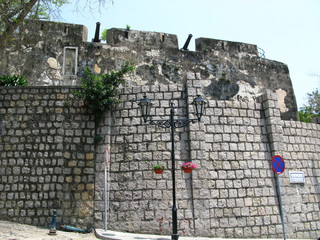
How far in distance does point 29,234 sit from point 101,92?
13.9 ft

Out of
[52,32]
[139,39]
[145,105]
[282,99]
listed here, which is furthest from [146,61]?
[282,99]

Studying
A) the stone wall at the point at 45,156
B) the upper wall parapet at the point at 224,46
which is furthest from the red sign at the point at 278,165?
the upper wall parapet at the point at 224,46

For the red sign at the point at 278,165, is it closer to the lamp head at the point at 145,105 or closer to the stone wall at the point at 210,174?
the stone wall at the point at 210,174

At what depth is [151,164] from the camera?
832 centimetres

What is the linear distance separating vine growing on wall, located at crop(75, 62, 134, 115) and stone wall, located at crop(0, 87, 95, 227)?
35 cm

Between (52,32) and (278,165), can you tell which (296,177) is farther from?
(52,32)

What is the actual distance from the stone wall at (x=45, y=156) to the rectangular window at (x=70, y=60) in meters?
2.76

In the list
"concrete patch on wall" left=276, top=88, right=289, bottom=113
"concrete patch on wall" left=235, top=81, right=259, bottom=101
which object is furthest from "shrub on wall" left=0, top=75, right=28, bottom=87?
"concrete patch on wall" left=276, top=88, right=289, bottom=113

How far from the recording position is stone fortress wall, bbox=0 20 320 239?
799cm

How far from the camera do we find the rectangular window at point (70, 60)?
1161 centimetres

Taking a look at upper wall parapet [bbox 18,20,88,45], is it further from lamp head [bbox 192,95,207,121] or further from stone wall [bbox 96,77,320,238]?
lamp head [bbox 192,95,207,121]

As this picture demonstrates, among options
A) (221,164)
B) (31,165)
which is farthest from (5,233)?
(221,164)

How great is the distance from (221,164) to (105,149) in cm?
353

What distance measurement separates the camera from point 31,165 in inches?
330
